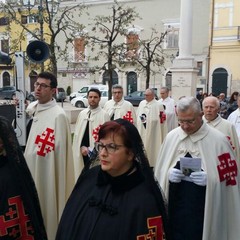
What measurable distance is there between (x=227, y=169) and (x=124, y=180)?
68.3 inches

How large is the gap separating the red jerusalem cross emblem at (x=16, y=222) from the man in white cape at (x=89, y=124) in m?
3.69

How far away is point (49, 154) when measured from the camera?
429 centimetres

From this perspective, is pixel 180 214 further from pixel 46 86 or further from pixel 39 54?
pixel 39 54

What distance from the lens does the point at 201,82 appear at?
35.1 m

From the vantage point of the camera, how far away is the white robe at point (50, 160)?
14.0 feet

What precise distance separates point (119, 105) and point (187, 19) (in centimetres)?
1040

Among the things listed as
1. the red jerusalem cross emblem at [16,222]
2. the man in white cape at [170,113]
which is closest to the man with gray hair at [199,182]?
the red jerusalem cross emblem at [16,222]

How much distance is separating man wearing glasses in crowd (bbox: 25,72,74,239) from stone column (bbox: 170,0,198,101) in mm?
13108

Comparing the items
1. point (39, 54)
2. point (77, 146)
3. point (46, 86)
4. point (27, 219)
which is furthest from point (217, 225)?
point (39, 54)

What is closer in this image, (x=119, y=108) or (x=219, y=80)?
(x=119, y=108)

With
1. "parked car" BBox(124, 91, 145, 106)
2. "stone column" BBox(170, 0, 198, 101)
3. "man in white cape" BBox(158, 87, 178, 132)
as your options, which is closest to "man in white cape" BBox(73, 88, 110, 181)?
"man in white cape" BBox(158, 87, 178, 132)

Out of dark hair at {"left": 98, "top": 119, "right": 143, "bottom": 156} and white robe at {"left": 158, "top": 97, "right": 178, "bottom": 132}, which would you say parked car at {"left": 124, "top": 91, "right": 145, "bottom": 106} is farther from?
dark hair at {"left": 98, "top": 119, "right": 143, "bottom": 156}

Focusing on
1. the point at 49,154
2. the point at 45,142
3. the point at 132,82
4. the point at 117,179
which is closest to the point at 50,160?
the point at 49,154

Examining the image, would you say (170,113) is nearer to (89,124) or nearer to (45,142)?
(89,124)
